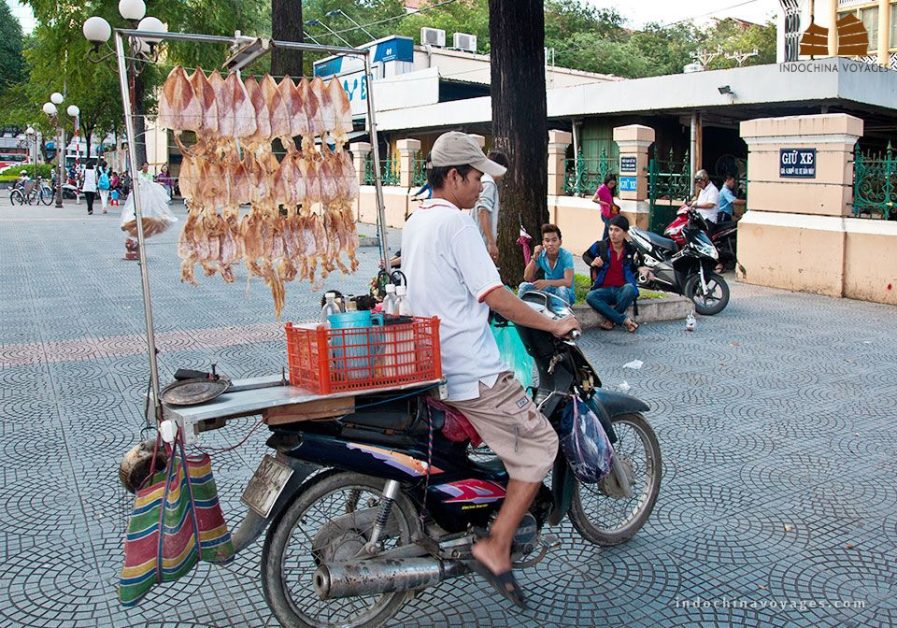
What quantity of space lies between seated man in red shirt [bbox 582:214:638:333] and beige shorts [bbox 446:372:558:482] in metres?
5.91

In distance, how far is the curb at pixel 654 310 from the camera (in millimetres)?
9219

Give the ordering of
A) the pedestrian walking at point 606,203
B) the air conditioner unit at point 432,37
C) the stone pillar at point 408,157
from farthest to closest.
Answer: the air conditioner unit at point 432,37 < the stone pillar at point 408,157 < the pedestrian walking at point 606,203

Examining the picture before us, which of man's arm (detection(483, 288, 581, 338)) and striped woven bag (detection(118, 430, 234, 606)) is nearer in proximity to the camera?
striped woven bag (detection(118, 430, 234, 606))

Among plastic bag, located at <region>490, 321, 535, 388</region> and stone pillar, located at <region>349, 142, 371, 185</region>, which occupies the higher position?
stone pillar, located at <region>349, 142, 371, 185</region>

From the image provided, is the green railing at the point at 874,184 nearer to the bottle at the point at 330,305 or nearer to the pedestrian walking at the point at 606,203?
the pedestrian walking at the point at 606,203

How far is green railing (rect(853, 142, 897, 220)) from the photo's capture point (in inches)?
445

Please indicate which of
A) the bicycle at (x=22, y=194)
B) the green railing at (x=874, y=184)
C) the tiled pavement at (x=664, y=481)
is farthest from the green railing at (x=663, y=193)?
the bicycle at (x=22, y=194)

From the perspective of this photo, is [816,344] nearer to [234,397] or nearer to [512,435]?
[512,435]

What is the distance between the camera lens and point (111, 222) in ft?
81.7

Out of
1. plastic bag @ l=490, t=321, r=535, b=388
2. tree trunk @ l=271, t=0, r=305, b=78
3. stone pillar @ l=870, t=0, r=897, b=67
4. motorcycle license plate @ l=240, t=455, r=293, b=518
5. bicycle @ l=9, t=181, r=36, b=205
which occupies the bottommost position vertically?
motorcycle license plate @ l=240, t=455, r=293, b=518

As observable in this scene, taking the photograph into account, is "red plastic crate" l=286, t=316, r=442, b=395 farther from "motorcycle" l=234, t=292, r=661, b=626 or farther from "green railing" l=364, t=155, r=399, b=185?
"green railing" l=364, t=155, r=399, b=185

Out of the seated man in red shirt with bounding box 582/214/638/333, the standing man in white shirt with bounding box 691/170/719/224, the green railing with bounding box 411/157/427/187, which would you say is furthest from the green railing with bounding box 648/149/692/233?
the green railing with bounding box 411/157/427/187

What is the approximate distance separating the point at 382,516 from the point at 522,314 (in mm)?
953

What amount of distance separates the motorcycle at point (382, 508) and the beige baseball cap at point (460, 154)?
711 millimetres
